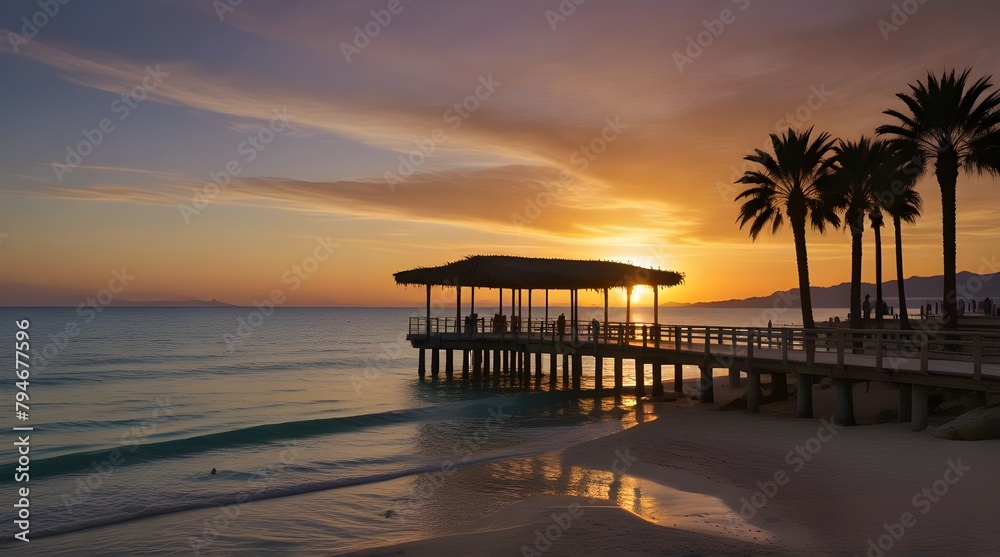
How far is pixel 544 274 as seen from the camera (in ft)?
121

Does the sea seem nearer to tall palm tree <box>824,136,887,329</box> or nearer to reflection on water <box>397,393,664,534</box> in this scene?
reflection on water <box>397,393,664,534</box>

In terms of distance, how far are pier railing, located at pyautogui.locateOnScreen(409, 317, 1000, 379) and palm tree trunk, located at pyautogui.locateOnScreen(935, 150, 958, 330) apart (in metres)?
0.88

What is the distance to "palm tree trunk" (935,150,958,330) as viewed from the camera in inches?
1010

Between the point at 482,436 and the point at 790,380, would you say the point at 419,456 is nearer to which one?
the point at 482,436

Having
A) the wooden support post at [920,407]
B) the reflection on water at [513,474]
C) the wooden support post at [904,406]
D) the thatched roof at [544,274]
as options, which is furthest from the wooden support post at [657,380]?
the wooden support post at [920,407]

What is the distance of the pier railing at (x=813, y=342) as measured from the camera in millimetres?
17766

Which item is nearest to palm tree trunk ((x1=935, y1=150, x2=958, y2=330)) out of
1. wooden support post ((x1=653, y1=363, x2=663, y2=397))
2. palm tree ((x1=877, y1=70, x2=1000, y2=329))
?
palm tree ((x1=877, y1=70, x2=1000, y2=329))

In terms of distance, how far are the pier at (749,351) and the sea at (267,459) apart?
235 cm

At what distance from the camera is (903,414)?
60.4 ft

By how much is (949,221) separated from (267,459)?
23.1 meters

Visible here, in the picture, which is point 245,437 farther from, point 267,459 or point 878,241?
point 878,241

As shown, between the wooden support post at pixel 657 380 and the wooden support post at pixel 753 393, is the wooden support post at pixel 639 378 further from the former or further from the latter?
the wooden support post at pixel 753 393

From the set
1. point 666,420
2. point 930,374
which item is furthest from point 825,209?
point 930,374

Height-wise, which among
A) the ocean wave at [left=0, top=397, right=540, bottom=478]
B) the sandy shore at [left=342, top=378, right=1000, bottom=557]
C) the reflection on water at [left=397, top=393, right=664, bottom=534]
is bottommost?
the ocean wave at [left=0, top=397, right=540, bottom=478]
